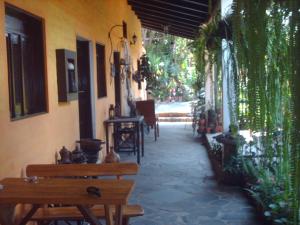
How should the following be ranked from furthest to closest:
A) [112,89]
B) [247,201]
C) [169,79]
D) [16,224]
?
[169,79], [112,89], [247,201], [16,224]

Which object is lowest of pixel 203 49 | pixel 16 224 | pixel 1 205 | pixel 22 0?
pixel 16 224

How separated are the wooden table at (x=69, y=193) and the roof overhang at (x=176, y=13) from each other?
450 centimetres

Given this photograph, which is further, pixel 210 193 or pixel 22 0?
pixel 210 193

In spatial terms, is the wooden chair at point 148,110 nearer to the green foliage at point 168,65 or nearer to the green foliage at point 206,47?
the green foliage at point 206,47

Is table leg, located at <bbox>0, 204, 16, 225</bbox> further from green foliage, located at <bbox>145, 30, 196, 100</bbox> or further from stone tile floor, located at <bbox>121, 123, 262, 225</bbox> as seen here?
green foliage, located at <bbox>145, 30, 196, 100</bbox>

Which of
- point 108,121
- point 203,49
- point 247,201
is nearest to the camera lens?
point 203,49

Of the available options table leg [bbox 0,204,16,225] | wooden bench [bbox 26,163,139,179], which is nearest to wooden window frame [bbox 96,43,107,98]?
wooden bench [bbox 26,163,139,179]

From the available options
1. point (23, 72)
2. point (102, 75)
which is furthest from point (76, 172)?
point (102, 75)

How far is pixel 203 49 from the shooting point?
3801 mm

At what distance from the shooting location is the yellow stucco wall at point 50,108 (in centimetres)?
288

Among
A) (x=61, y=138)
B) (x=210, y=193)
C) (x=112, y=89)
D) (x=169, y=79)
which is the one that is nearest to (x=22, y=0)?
→ (x=61, y=138)

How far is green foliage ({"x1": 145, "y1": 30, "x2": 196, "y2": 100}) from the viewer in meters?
15.1

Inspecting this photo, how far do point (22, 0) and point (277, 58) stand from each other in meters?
2.55

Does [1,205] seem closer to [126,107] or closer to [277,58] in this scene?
[277,58]
